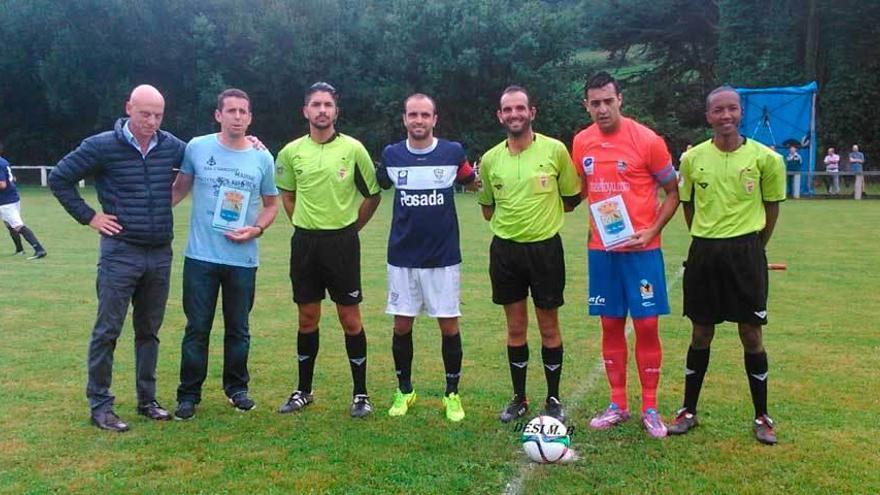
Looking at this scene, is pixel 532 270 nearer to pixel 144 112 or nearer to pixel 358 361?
pixel 358 361

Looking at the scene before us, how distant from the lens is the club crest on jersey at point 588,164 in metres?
5.42

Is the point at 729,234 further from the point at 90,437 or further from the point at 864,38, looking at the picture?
the point at 864,38

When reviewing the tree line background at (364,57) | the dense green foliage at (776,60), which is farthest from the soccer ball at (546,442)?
the dense green foliage at (776,60)

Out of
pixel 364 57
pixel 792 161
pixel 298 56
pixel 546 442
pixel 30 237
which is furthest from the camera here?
pixel 364 57

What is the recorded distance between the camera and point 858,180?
97.9 feet

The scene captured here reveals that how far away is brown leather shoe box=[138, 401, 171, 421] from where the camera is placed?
18.5ft

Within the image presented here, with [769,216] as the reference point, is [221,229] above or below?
below

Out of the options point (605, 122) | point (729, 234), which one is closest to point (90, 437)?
point (605, 122)

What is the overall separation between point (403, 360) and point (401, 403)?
30 cm

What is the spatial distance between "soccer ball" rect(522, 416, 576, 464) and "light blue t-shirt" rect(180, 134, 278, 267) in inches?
91.7

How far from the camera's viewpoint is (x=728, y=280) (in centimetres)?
519

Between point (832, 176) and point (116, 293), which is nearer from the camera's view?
point (116, 293)

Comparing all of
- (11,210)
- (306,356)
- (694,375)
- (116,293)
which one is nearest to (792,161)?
(11,210)

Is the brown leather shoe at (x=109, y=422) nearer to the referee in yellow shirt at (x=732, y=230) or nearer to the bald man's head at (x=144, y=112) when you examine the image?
the bald man's head at (x=144, y=112)
